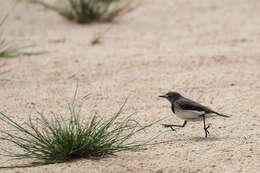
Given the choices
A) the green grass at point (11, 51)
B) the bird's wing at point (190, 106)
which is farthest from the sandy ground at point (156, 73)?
the bird's wing at point (190, 106)

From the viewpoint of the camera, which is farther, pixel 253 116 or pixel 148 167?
pixel 253 116

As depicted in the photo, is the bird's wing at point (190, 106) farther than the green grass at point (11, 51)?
No

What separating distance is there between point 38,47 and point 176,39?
2.32m

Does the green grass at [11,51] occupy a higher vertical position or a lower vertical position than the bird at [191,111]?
higher

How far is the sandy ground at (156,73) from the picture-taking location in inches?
239

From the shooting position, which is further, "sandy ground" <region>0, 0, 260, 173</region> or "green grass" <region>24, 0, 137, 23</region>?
"green grass" <region>24, 0, 137, 23</region>

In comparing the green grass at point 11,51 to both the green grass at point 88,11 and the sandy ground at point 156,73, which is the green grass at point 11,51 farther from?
the green grass at point 88,11

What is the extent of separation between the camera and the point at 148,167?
577 cm

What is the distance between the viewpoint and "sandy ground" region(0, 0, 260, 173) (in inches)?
239

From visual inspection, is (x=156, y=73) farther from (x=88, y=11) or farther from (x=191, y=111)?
(x=88, y=11)

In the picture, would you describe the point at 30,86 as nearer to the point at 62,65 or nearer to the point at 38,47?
the point at 62,65

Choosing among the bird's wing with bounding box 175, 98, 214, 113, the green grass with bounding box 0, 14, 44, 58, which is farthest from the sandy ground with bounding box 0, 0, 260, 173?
the bird's wing with bounding box 175, 98, 214, 113

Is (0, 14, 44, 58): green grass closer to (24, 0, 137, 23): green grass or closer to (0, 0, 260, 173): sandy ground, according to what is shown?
(0, 0, 260, 173): sandy ground

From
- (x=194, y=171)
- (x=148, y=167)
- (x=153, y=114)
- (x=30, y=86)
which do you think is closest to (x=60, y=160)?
(x=148, y=167)
